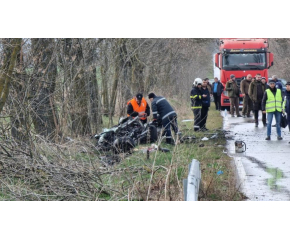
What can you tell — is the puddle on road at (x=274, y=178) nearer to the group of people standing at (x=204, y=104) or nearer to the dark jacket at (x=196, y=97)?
the group of people standing at (x=204, y=104)

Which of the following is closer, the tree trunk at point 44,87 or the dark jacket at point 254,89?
the tree trunk at point 44,87

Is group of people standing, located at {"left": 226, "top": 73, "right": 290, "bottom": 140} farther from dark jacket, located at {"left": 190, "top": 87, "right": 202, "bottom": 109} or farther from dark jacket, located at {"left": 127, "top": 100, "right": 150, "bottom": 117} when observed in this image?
dark jacket, located at {"left": 127, "top": 100, "right": 150, "bottom": 117}

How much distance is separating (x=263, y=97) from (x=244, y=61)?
35.6ft

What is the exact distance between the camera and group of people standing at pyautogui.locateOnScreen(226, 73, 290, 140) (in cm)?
1576

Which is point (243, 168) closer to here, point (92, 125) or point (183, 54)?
point (92, 125)

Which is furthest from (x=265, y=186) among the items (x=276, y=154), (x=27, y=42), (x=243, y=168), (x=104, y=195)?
(x=27, y=42)

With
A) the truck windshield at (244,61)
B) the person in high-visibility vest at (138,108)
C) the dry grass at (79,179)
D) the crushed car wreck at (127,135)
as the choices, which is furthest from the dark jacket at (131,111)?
the truck windshield at (244,61)

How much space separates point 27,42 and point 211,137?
673 cm

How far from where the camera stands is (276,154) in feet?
44.6

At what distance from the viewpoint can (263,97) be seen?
1589 centimetres

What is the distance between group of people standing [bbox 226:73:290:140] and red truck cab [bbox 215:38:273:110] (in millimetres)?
2632

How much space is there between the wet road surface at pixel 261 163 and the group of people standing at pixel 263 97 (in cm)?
64

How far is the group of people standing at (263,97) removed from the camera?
15.8 m

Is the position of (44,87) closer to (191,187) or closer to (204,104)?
(191,187)
